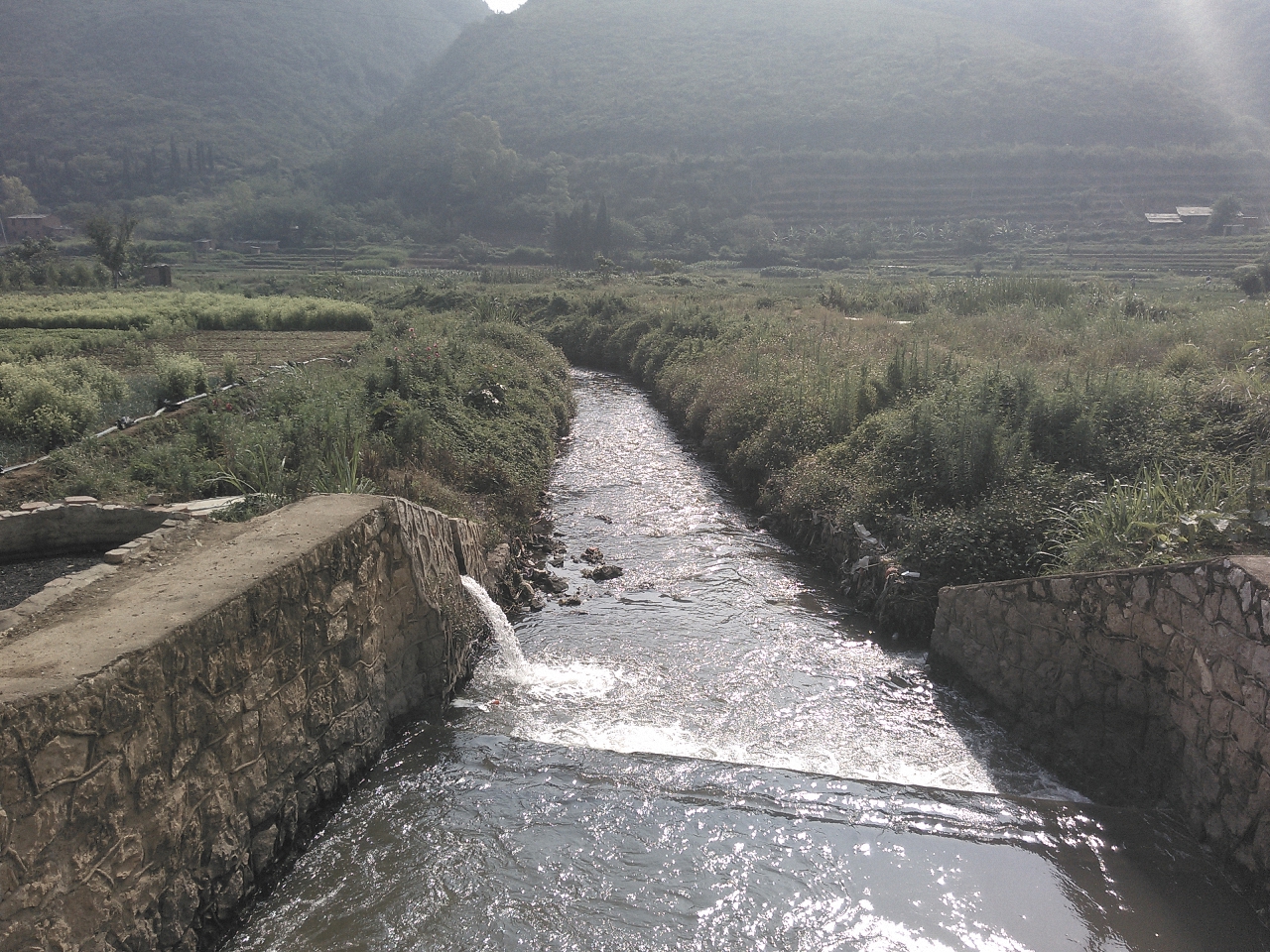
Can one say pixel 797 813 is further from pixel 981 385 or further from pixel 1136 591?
pixel 981 385

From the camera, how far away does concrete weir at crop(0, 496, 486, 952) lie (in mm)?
4250

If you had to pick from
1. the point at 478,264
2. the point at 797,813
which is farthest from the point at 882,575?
the point at 478,264

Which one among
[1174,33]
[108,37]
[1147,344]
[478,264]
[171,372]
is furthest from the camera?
[108,37]

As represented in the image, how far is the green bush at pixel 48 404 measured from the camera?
11.2 metres

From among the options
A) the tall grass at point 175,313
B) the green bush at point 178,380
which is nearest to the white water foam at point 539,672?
the green bush at point 178,380

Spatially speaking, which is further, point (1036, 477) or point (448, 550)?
point (1036, 477)

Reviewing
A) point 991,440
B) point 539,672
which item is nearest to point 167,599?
point 539,672

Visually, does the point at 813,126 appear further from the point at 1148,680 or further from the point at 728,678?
the point at 1148,680

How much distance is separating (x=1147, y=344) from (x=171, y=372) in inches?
693

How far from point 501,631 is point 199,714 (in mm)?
4475

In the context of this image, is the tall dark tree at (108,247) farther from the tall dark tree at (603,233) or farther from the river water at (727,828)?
the tall dark tree at (603,233)

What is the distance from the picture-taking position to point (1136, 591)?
7.23 m

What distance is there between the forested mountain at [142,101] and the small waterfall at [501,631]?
140 metres

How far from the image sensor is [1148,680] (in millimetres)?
7180
